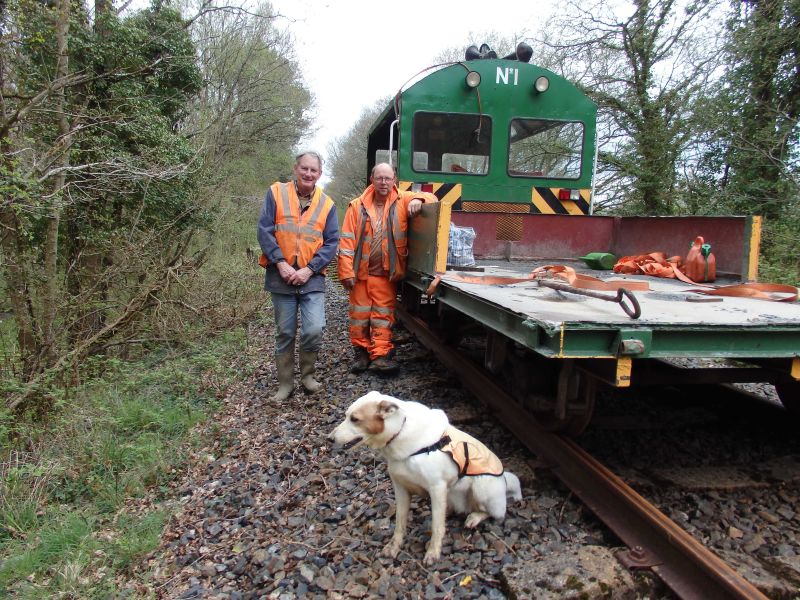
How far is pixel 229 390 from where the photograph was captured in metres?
5.48

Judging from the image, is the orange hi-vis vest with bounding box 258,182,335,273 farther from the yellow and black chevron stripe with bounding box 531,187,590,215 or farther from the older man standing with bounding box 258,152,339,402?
the yellow and black chevron stripe with bounding box 531,187,590,215

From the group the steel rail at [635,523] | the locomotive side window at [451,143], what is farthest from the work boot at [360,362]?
the locomotive side window at [451,143]

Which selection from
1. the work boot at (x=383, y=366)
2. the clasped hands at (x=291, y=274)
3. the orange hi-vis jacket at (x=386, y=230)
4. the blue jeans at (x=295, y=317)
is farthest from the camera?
the orange hi-vis jacket at (x=386, y=230)

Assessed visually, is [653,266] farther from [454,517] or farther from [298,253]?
[454,517]

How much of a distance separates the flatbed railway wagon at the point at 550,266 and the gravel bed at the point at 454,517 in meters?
0.46

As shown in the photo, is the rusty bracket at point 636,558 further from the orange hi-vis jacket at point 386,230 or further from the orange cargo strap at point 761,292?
the orange hi-vis jacket at point 386,230

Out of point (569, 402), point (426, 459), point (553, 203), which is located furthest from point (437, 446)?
point (553, 203)

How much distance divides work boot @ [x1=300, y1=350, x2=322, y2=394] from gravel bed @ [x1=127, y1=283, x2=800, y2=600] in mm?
431

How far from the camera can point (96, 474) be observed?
13.4ft

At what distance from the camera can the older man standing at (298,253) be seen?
15.2ft

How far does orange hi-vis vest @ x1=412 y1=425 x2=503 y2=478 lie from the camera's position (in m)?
2.64

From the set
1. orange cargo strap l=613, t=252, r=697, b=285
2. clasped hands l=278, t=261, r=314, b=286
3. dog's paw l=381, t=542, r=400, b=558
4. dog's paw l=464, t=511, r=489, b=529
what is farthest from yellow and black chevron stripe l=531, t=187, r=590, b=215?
dog's paw l=381, t=542, r=400, b=558

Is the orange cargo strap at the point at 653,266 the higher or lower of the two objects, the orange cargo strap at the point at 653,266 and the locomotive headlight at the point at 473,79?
the lower

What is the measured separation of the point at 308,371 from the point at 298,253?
1.06m
